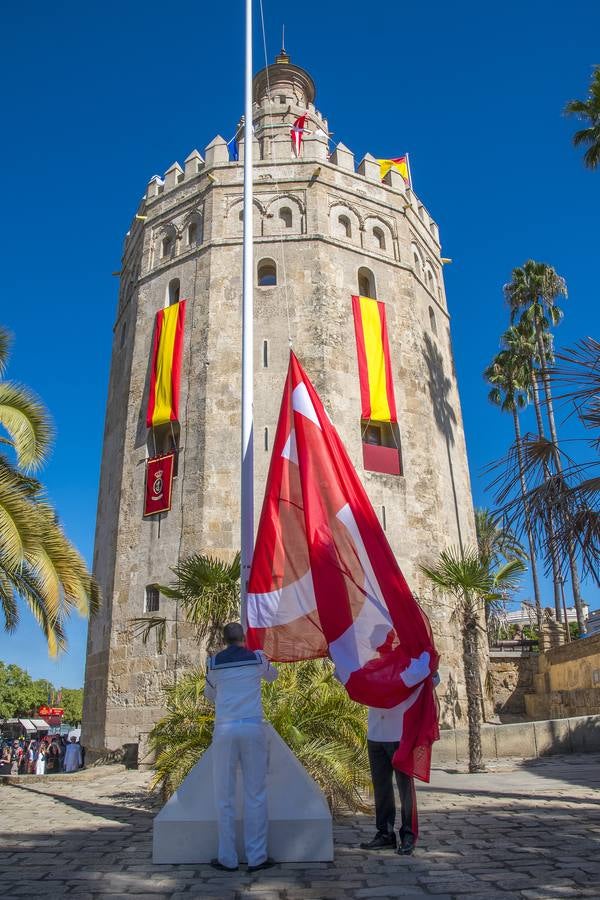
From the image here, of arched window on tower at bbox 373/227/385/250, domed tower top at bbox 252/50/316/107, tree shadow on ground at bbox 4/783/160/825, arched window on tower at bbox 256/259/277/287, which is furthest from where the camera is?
domed tower top at bbox 252/50/316/107

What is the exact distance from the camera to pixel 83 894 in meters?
3.83

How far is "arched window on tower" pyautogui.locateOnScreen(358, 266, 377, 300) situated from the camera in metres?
20.9

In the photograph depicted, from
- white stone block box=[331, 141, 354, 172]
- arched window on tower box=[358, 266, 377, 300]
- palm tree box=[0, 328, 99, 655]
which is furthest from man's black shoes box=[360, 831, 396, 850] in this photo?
white stone block box=[331, 141, 354, 172]

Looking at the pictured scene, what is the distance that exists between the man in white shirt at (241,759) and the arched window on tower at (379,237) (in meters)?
18.8

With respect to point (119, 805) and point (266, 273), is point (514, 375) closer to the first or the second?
point (266, 273)

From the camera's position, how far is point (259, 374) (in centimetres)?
1856

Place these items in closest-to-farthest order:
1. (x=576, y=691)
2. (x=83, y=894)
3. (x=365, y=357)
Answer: (x=83, y=894) < (x=576, y=691) < (x=365, y=357)

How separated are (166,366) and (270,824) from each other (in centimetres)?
1596

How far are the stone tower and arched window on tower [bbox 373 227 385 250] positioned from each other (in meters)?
0.04

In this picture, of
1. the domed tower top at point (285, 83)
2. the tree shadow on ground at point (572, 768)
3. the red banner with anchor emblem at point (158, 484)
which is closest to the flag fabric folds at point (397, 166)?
the domed tower top at point (285, 83)

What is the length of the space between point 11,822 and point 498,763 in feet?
27.5

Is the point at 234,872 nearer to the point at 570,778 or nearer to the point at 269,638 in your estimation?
the point at 269,638

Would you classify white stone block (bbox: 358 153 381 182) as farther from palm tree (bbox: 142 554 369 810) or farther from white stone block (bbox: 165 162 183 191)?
palm tree (bbox: 142 554 369 810)

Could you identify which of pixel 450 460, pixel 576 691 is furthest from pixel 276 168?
pixel 576 691
